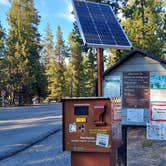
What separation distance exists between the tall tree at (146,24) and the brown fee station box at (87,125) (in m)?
13.5

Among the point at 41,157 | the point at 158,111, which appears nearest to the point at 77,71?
the point at 41,157

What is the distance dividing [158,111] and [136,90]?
0.50 metres

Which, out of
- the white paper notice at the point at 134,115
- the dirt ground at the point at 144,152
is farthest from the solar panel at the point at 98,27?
the dirt ground at the point at 144,152

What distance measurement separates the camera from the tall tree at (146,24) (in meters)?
18.9

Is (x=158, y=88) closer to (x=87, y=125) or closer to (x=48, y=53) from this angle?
(x=87, y=125)

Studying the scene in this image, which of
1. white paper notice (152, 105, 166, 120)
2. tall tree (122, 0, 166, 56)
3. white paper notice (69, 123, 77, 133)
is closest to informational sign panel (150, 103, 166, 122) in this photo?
white paper notice (152, 105, 166, 120)

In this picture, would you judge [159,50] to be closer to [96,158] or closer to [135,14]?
[135,14]

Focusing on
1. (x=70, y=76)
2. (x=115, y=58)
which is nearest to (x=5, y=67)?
(x=70, y=76)

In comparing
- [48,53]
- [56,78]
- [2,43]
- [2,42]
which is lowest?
[56,78]

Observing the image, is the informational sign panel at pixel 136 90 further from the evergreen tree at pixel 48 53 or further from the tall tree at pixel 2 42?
the evergreen tree at pixel 48 53

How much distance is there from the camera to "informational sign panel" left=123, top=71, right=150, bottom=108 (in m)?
6.23

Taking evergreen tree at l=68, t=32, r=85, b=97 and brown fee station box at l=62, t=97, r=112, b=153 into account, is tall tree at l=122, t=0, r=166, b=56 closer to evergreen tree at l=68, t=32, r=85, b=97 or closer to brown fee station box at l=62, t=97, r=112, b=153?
brown fee station box at l=62, t=97, r=112, b=153

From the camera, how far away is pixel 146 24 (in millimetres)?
20031

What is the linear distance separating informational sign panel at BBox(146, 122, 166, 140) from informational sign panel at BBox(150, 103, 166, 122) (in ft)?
0.26
